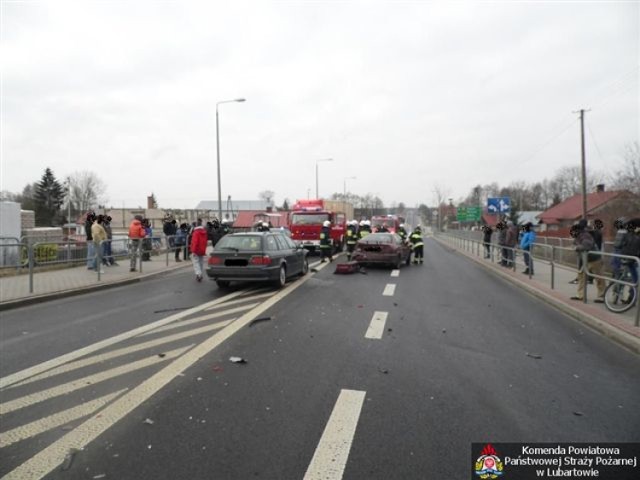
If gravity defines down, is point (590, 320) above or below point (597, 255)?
below

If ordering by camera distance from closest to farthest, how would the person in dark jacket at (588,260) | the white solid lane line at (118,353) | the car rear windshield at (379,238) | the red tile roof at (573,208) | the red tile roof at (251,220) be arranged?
the white solid lane line at (118,353), the person in dark jacket at (588,260), the car rear windshield at (379,238), the red tile roof at (251,220), the red tile roof at (573,208)

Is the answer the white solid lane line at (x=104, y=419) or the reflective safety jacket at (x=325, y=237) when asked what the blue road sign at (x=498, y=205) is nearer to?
→ the reflective safety jacket at (x=325, y=237)

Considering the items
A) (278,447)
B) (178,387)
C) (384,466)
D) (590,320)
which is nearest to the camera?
(384,466)

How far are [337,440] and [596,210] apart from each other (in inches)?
2166

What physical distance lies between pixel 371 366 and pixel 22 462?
3.35 meters

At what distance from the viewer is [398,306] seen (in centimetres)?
881

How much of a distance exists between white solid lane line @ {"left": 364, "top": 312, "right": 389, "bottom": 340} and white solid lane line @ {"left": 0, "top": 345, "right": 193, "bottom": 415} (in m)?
2.68

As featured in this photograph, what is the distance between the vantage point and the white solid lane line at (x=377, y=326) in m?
6.42

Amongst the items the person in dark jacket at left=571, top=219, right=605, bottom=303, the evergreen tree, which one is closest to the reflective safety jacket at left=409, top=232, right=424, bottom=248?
the person in dark jacket at left=571, top=219, right=605, bottom=303

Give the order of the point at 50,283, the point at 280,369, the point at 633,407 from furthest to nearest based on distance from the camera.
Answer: the point at 50,283
the point at 280,369
the point at 633,407

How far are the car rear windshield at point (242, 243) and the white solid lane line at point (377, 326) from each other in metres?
4.01

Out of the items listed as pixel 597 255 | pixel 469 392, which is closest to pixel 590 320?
pixel 597 255

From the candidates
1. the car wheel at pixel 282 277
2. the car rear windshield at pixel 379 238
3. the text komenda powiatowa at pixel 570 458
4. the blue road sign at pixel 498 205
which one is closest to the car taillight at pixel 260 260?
the car wheel at pixel 282 277

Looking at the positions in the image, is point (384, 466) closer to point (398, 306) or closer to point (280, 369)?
point (280, 369)
